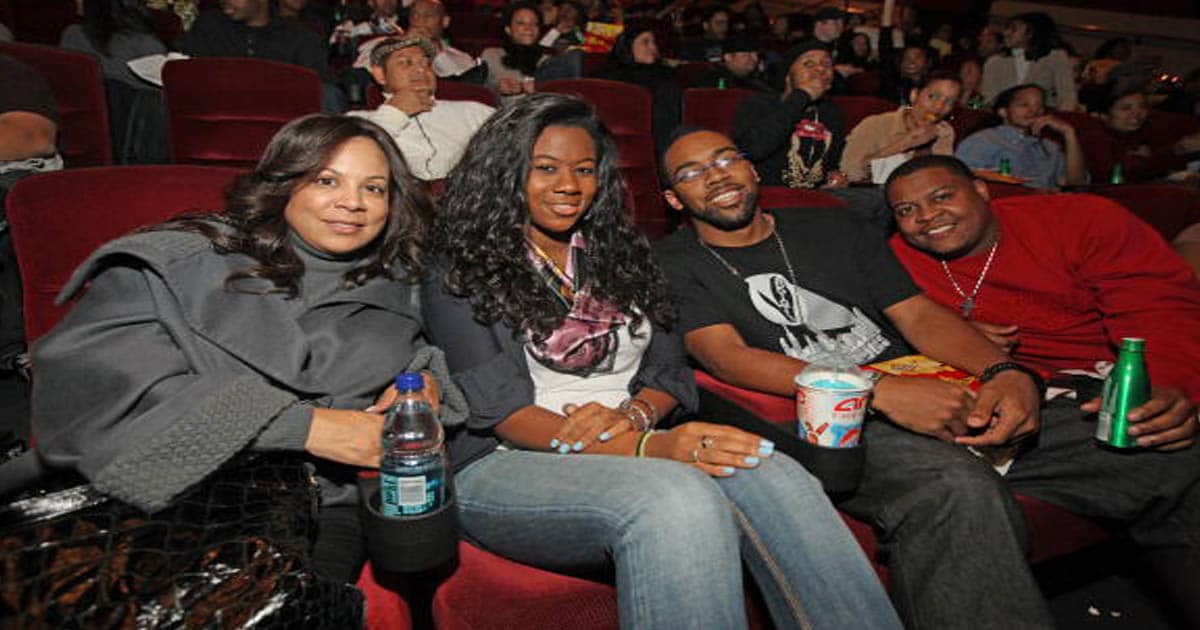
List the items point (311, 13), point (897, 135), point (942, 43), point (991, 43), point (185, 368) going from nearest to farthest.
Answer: point (185, 368), point (897, 135), point (311, 13), point (991, 43), point (942, 43)

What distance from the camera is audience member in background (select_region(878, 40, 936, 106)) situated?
22.2 feet

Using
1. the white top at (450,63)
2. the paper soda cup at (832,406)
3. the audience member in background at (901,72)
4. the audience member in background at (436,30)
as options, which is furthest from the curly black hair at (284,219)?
the audience member in background at (901,72)

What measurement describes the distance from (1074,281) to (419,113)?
8.15 ft

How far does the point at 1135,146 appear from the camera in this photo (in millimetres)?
5445

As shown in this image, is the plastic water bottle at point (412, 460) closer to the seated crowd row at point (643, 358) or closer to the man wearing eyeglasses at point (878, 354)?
the seated crowd row at point (643, 358)

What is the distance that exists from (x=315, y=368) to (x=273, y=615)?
20.1 inches

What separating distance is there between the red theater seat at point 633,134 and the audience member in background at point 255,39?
1605 mm

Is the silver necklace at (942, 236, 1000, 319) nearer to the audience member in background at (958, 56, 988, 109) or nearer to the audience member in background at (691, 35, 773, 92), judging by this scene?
the audience member in background at (691, 35, 773, 92)

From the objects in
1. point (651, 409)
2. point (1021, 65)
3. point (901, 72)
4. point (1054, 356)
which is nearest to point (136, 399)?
point (651, 409)

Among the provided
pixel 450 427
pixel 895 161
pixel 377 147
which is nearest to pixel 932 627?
pixel 450 427

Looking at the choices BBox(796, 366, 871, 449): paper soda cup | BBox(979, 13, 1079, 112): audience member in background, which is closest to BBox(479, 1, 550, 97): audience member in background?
BBox(796, 366, 871, 449): paper soda cup

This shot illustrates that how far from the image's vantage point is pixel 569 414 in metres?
1.59

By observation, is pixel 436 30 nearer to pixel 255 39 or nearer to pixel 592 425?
pixel 255 39

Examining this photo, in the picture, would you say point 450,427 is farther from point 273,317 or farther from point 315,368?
point 273,317
